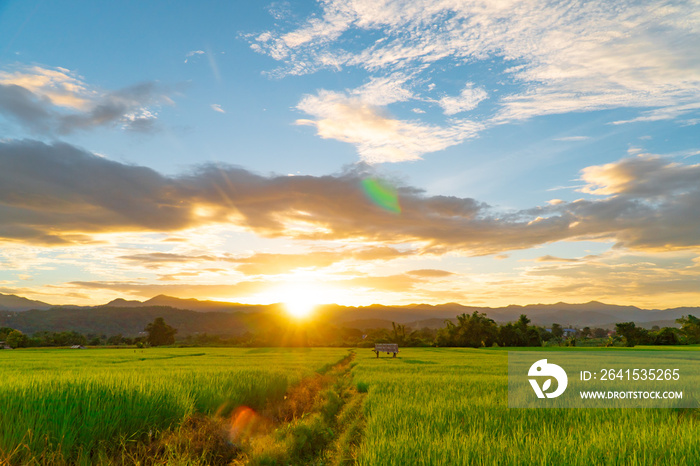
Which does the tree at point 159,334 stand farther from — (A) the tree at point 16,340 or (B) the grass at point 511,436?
(B) the grass at point 511,436

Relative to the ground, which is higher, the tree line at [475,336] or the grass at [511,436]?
the grass at [511,436]

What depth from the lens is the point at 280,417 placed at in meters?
12.2

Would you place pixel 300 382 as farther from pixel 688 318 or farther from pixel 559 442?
pixel 688 318

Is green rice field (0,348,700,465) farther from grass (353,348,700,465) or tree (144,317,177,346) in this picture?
tree (144,317,177,346)

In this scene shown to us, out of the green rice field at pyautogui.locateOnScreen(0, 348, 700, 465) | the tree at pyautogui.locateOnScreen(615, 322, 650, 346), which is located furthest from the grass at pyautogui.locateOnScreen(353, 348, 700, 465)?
the tree at pyautogui.locateOnScreen(615, 322, 650, 346)

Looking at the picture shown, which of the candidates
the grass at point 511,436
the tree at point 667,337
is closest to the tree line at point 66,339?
the grass at point 511,436

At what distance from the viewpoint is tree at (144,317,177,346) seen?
111 metres

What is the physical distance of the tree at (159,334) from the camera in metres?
111

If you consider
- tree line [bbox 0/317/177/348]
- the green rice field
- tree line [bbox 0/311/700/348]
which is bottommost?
tree line [bbox 0/317/177/348]

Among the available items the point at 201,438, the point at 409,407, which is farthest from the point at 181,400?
the point at 409,407

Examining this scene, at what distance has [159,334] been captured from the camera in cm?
11244

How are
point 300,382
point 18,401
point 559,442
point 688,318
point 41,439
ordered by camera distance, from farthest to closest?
point 688,318
point 300,382
point 18,401
point 41,439
point 559,442

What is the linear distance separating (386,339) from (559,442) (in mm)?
89015

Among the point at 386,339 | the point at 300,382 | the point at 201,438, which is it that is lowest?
the point at 386,339
